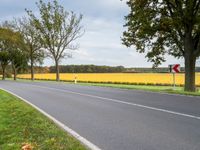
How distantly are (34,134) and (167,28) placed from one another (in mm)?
22762

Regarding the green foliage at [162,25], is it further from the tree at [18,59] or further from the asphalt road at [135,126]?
the tree at [18,59]

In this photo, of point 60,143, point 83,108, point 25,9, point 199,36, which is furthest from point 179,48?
point 25,9

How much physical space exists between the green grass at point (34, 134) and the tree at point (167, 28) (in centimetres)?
1822

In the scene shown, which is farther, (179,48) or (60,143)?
(179,48)

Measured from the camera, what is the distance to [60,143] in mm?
8453

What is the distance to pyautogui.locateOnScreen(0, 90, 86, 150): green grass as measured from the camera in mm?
8336

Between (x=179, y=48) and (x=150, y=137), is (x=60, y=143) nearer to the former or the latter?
(x=150, y=137)

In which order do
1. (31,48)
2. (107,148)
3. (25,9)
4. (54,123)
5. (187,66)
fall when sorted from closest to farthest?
(107,148)
(54,123)
(187,66)
(25,9)
(31,48)

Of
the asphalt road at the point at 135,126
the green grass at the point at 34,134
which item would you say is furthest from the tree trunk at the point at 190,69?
the green grass at the point at 34,134

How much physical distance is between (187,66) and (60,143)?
76.1ft

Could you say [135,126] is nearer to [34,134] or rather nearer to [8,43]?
[34,134]

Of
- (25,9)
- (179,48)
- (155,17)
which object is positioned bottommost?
(179,48)

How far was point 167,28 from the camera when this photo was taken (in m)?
31.0

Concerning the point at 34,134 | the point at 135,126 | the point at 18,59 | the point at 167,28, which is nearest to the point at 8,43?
the point at 18,59
